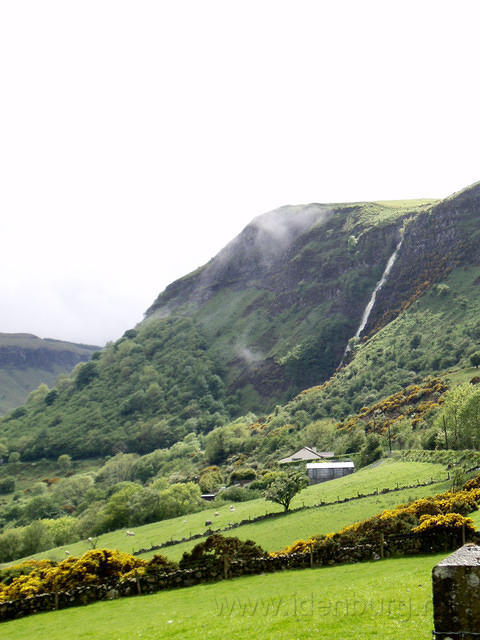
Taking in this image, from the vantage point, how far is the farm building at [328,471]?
262ft

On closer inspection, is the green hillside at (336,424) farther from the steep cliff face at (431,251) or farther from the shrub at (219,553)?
the shrub at (219,553)

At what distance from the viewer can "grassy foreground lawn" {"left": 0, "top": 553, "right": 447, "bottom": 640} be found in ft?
45.2

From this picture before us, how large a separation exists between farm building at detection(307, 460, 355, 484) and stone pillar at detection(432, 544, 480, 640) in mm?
76321

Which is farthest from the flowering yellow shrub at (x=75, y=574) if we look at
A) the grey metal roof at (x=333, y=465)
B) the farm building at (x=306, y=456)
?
the farm building at (x=306, y=456)

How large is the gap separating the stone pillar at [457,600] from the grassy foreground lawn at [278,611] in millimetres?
5891

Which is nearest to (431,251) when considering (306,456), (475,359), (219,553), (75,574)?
(475,359)

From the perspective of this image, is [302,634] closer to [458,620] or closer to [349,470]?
[458,620]

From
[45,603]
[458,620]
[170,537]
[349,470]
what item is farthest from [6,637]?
[349,470]

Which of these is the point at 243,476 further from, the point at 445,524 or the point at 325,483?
the point at 445,524

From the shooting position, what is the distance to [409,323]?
157 m

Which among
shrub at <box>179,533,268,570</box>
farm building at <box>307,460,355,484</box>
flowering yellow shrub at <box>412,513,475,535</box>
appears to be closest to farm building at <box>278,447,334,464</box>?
farm building at <box>307,460,355,484</box>

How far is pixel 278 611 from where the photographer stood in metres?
17.0

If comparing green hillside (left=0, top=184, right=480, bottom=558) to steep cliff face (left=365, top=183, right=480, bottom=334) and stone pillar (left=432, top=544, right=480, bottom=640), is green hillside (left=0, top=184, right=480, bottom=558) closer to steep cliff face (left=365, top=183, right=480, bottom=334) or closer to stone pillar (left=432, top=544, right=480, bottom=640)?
steep cliff face (left=365, top=183, right=480, bottom=334)

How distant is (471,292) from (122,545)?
127 meters
